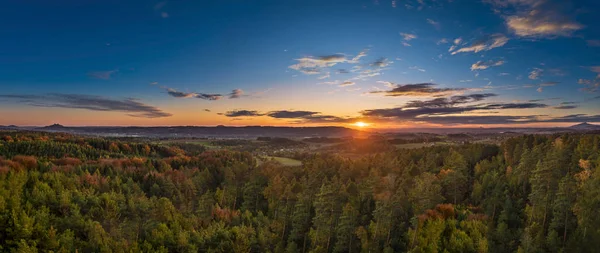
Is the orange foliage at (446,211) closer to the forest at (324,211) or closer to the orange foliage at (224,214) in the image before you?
the forest at (324,211)

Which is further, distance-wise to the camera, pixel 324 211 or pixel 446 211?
pixel 324 211

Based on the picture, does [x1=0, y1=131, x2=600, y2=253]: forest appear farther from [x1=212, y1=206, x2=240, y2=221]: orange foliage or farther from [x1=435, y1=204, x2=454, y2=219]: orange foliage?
[x1=212, y1=206, x2=240, y2=221]: orange foliage

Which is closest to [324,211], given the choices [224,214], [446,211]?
[446,211]

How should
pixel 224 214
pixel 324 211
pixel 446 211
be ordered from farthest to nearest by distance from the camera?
pixel 224 214 < pixel 324 211 < pixel 446 211

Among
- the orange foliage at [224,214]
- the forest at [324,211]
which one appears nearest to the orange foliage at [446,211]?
the forest at [324,211]

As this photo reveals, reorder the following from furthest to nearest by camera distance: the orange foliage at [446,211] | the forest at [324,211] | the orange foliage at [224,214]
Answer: the orange foliage at [224,214]
the orange foliage at [446,211]
the forest at [324,211]

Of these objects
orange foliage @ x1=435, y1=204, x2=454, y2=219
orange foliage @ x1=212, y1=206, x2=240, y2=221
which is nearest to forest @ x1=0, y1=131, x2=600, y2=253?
orange foliage @ x1=435, y1=204, x2=454, y2=219

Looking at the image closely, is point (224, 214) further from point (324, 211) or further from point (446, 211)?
point (446, 211)

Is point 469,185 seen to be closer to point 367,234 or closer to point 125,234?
point 367,234
